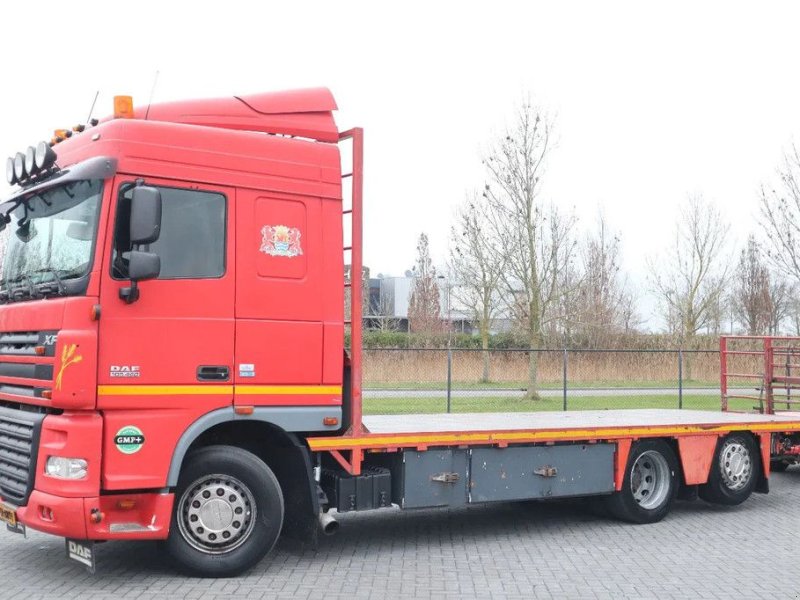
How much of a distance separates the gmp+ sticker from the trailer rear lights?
2.46 m

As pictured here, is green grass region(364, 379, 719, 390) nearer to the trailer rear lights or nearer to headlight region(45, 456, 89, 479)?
the trailer rear lights

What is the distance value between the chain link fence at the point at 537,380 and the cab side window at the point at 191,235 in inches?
426

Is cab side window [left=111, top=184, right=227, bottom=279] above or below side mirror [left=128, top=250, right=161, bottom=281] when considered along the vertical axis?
above

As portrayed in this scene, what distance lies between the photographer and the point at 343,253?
7.98m

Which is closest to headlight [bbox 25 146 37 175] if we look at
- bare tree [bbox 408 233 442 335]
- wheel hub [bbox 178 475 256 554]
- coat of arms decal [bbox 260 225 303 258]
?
coat of arms decal [bbox 260 225 303 258]

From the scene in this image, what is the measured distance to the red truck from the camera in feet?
22.5

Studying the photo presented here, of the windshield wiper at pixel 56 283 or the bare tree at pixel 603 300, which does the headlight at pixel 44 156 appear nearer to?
the windshield wiper at pixel 56 283

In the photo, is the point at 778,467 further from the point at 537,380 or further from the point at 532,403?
the point at 537,380

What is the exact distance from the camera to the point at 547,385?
2319 centimetres

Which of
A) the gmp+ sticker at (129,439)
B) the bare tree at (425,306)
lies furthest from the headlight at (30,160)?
the bare tree at (425,306)

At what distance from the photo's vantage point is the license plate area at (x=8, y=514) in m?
7.18

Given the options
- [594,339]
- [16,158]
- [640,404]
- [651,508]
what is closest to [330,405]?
[16,158]

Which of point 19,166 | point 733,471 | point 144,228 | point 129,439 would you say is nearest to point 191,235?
point 144,228

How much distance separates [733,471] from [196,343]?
6.76 m
